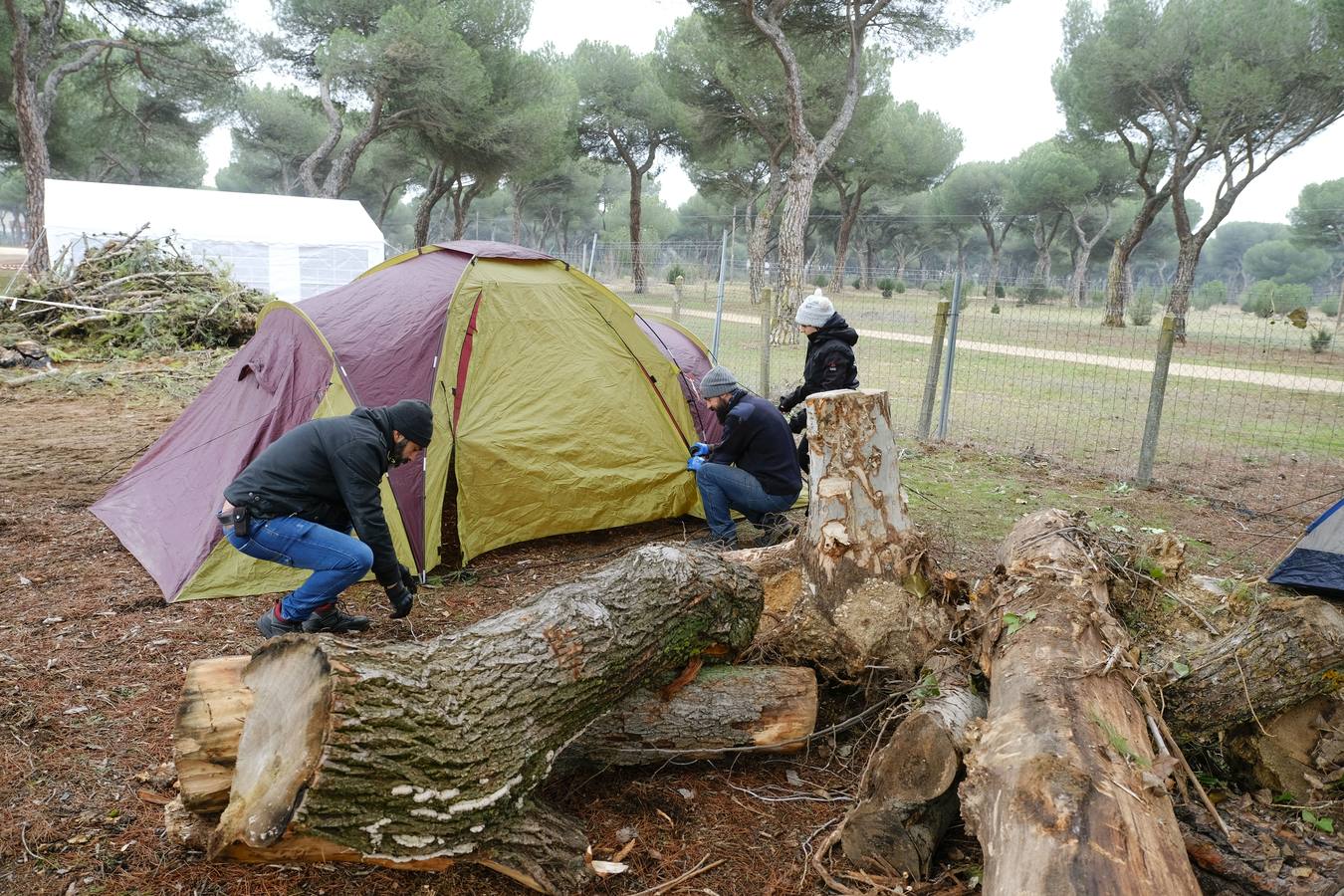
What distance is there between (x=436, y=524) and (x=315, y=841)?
8.83ft

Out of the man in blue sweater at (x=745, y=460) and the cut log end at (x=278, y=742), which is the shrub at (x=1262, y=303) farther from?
the cut log end at (x=278, y=742)

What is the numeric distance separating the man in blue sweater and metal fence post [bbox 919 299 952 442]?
3.58 m

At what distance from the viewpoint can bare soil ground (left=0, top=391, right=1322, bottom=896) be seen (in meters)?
2.51

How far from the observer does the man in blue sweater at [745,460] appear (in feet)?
16.8

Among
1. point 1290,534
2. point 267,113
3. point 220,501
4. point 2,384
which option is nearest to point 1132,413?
point 1290,534

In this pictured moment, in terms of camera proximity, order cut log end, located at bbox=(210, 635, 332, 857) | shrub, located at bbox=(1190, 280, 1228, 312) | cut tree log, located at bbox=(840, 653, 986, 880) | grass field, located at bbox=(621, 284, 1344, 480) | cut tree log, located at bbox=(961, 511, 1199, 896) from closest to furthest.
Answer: cut tree log, located at bbox=(961, 511, 1199, 896) < cut log end, located at bbox=(210, 635, 332, 857) < cut tree log, located at bbox=(840, 653, 986, 880) < grass field, located at bbox=(621, 284, 1344, 480) < shrub, located at bbox=(1190, 280, 1228, 312)

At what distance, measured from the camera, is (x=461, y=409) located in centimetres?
501

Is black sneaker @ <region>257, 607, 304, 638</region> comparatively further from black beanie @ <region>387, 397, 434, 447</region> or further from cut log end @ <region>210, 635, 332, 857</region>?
cut log end @ <region>210, 635, 332, 857</region>

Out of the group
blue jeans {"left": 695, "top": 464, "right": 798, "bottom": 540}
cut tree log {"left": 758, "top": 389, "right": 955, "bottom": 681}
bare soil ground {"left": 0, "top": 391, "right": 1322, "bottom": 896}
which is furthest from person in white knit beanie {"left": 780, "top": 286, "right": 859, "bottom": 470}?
cut tree log {"left": 758, "top": 389, "right": 955, "bottom": 681}

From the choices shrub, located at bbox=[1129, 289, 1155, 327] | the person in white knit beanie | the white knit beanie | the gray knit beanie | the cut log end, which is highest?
shrub, located at bbox=[1129, 289, 1155, 327]

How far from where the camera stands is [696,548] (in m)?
3.50

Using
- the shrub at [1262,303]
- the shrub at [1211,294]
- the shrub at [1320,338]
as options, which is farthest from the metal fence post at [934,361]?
the shrub at [1211,294]

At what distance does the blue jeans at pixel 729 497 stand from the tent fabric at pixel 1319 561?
8.24 ft

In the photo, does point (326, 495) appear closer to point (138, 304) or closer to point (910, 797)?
point (910, 797)
